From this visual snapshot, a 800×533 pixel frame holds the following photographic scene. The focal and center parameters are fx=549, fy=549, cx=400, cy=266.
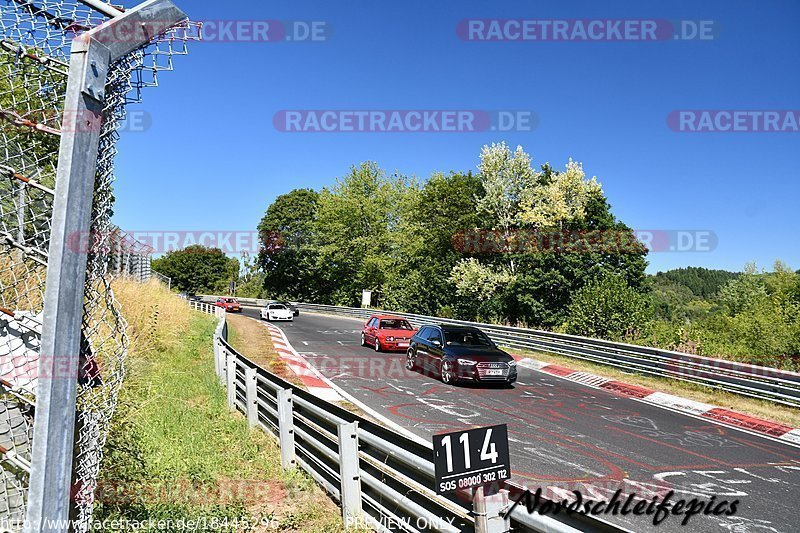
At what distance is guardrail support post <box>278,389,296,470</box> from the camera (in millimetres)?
7117

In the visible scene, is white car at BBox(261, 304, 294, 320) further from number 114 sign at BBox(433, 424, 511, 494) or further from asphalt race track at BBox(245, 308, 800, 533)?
number 114 sign at BBox(433, 424, 511, 494)

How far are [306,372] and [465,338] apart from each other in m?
4.83

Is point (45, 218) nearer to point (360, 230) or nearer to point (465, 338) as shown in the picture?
point (465, 338)

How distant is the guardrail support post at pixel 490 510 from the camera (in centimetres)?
341

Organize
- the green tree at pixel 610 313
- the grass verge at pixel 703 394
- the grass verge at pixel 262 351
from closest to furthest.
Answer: the grass verge at pixel 703 394, the grass verge at pixel 262 351, the green tree at pixel 610 313

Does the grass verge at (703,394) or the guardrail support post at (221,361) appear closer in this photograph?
the guardrail support post at (221,361)

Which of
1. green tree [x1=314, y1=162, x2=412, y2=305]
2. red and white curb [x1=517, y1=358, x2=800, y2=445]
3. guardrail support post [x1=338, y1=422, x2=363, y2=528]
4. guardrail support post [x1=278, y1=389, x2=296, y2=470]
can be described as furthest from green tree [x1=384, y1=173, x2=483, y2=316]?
guardrail support post [x1=338, y1=422, x2=363, y2=528]

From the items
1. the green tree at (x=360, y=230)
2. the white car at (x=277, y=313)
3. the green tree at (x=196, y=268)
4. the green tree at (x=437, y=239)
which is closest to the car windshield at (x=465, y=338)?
the white car at (x=277, y=313)

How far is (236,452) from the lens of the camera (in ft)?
24.7

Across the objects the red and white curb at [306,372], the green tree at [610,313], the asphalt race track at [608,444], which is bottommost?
the asphalt race track at [608,444]

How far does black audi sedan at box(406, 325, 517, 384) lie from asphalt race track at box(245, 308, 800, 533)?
14.6 inches

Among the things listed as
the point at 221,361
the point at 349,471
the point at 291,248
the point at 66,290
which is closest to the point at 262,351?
the point at 221,361

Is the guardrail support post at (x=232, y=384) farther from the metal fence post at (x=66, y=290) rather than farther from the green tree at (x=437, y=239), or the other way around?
the green tree at (x=437, y=239)

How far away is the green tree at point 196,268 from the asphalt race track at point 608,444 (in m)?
97.8
